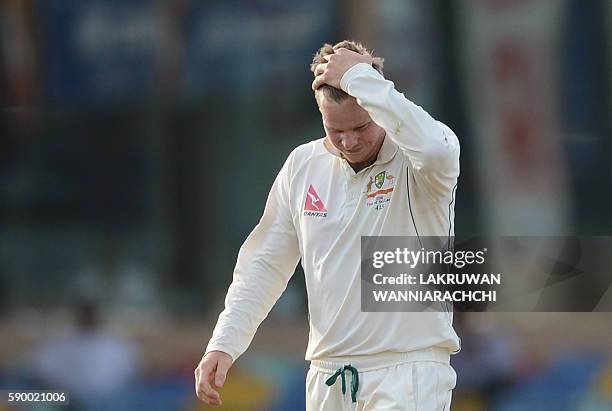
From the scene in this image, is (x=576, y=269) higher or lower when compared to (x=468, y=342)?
higher

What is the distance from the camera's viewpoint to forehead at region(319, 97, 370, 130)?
3188mm

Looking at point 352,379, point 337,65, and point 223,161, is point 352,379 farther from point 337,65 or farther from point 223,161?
point 223,161

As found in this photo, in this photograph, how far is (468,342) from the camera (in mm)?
5832

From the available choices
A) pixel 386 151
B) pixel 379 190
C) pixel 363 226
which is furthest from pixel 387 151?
pixel 363 226

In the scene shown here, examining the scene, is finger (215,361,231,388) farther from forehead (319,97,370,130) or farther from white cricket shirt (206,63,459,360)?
forehead (319,97,370,130)

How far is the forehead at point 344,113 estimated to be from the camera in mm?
3188

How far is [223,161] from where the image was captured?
19.6 ft

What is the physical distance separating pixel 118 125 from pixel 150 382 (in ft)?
4.37

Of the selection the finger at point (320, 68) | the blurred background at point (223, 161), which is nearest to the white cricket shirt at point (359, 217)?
the finger at point (320, 68)

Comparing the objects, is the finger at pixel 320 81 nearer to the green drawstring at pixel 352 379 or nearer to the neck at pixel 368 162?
the neck at pixel 368 162

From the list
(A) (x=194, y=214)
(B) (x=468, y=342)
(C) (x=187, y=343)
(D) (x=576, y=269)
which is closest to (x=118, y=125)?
(A) (x=194, y=214)

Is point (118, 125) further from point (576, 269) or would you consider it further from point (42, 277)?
point (576, 269)

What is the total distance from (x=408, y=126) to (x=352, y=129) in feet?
0.83

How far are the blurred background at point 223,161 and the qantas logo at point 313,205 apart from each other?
2.46m
